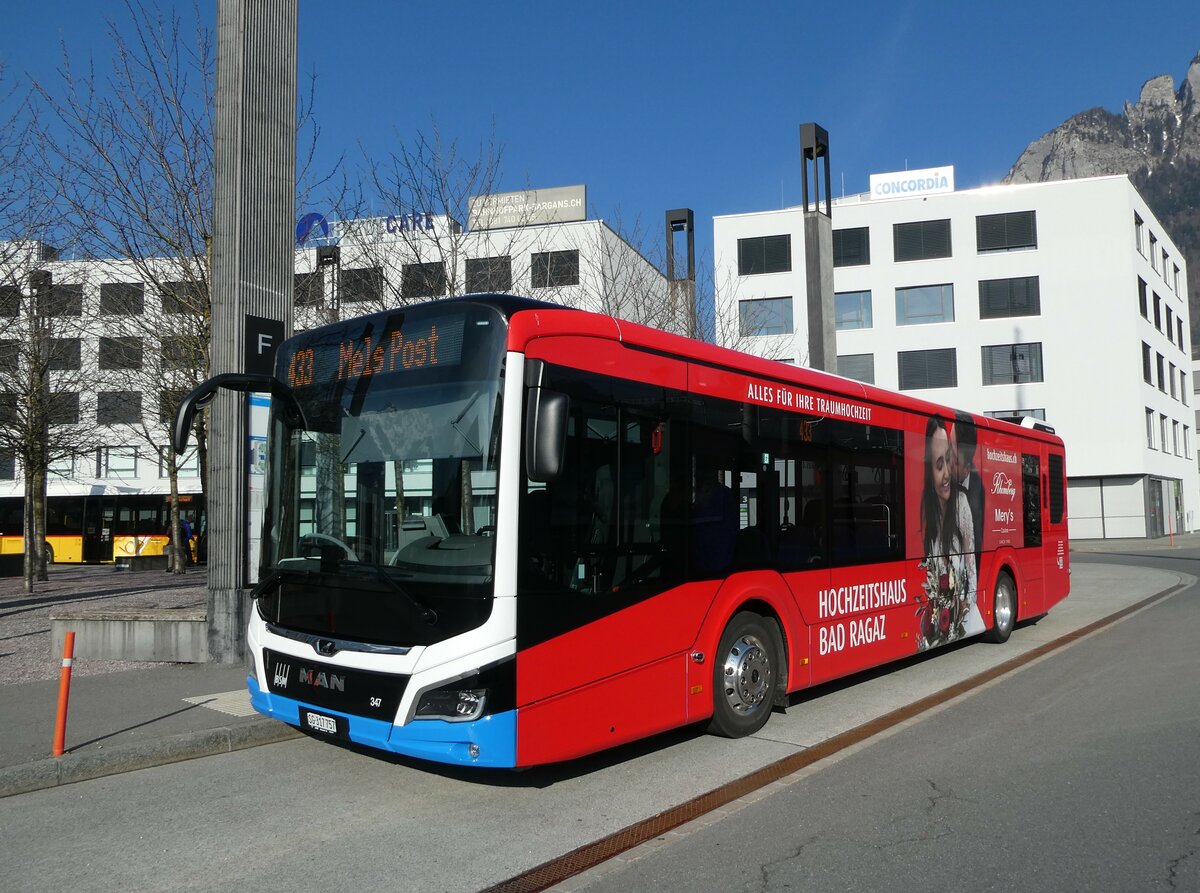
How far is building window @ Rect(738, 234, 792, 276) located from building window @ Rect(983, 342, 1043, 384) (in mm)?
10686

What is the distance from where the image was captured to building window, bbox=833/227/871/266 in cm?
4925

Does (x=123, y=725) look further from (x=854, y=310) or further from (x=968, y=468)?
(x=854, y=310)

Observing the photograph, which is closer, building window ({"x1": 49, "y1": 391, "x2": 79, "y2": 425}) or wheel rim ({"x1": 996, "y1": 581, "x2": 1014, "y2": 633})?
wheel rim ({"x1": 996, "y1": 581, "x2": 1014, "y2": 633})

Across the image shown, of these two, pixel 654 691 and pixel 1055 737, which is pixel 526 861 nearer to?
pixel 654 691

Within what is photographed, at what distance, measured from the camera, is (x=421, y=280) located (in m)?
15.6

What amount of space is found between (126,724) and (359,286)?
1022 centimetres

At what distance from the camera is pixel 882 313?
49094mm

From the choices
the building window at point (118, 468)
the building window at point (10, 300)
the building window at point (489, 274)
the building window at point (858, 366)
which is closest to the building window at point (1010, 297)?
the building window at point (858, 366)

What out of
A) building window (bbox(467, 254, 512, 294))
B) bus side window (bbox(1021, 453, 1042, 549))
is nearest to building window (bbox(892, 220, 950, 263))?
building window (bbox(467, 254, 512, 294))

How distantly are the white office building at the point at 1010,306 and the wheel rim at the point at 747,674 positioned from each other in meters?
37.5

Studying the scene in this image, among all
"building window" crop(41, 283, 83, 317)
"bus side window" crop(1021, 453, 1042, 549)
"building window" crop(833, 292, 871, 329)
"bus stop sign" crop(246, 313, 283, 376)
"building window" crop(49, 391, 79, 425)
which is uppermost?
"building window" crop(833, 292, 871, 329)

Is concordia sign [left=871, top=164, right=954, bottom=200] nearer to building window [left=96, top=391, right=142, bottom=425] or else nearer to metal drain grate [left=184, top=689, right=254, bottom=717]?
building window [left=96, top=391, right=142, bottom=425]

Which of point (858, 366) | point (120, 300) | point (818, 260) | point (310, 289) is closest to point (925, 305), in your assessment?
point (858, 366)

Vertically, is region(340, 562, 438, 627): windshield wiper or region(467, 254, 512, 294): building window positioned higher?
region(467, 254, 512, 294): building window
